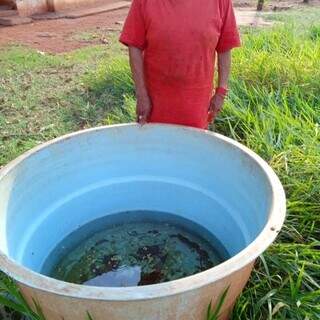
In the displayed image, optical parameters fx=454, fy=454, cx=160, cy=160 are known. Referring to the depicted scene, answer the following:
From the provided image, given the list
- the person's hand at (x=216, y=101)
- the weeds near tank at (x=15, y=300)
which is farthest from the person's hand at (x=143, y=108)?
the weeds near tank at (x=15, y=300)

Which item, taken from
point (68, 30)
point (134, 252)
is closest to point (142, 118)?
point (134, 252)

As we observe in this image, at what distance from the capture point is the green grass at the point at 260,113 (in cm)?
182

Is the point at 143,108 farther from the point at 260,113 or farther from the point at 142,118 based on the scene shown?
the point at 260,113

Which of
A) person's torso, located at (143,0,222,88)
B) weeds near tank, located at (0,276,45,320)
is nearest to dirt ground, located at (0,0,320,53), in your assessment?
person's torso, located at (143,0,222,88)

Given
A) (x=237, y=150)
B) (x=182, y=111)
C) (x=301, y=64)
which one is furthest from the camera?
(x=301, y=64)

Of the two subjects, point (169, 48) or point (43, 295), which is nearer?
point (43, 295)

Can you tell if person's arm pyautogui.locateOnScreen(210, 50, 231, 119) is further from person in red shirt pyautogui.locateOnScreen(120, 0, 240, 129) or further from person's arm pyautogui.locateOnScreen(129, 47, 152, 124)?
person's arm pyautogui.locateOnScreen(129, 47, 152, 124)

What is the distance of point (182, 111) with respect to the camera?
7.15 ft

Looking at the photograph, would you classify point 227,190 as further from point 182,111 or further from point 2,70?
point 2,70

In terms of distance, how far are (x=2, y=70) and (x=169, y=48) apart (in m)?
2.96

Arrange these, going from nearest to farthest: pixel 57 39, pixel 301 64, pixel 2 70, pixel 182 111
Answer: pixel 182 111
pixel 301 64
pixel 2 70
pixel 57 39

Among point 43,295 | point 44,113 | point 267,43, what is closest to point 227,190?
point 43,295

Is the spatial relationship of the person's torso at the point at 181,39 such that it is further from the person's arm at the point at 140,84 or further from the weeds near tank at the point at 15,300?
the weeds near tank at the point at 15,300

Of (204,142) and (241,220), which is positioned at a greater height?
(204,142)
